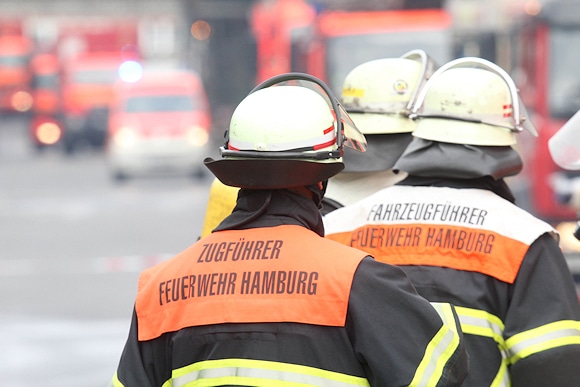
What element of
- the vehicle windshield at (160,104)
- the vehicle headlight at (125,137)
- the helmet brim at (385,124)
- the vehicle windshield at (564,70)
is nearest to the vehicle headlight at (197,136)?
the vehicle windshield at (160,104)

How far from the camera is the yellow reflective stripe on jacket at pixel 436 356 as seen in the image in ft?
9.70

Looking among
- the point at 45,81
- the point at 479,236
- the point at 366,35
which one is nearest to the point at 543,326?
the point at 479,236

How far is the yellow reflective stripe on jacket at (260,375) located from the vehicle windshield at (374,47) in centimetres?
1423

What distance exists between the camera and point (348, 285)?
297cm

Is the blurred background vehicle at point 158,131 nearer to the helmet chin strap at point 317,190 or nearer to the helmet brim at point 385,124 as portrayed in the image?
the helmet brim at point 385,124

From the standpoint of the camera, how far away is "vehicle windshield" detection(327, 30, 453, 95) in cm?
1722

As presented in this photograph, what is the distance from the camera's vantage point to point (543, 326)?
143 inches

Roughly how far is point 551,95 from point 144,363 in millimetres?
9872

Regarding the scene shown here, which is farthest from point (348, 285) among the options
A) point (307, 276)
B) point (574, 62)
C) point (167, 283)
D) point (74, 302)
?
point (574, 62)

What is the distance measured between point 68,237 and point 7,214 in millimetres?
3383

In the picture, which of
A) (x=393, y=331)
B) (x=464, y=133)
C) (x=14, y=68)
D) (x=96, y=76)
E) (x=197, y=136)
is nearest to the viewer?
(x=393, y=331)

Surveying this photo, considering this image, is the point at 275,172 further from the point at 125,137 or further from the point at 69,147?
the point at 69,147

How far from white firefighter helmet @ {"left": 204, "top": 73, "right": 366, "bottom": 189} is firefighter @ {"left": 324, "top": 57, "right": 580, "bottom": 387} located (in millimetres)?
755

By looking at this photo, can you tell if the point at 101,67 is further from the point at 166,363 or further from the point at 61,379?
the point at 166,363
